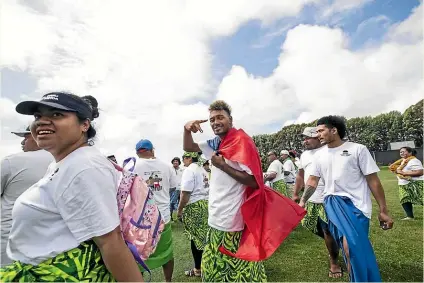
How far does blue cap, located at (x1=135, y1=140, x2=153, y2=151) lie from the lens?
457 centimetres

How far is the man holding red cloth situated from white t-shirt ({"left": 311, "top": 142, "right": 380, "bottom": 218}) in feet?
3.20

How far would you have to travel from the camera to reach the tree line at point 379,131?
154ft

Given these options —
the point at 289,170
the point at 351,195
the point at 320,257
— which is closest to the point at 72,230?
the point at 351,195

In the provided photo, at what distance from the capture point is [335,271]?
441cm

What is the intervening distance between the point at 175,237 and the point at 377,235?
4.44 metres

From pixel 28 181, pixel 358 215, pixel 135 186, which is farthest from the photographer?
pixel 358 215

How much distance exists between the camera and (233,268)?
277cm

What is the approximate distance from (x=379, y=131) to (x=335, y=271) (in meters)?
55.0

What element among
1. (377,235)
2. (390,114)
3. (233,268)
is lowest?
(377,235)

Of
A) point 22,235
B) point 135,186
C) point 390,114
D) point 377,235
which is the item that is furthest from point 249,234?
point 390,114

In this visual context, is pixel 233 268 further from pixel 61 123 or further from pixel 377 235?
pixel 377 235

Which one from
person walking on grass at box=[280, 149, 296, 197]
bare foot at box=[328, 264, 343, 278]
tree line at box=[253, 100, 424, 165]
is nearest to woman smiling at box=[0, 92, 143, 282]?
bare foot at box=[328, 264, 343, 278]

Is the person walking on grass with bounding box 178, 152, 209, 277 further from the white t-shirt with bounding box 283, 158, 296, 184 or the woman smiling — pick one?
the white t-shirt with bounding box 283, 158, 296, 184

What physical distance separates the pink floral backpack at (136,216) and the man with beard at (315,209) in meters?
3.09
